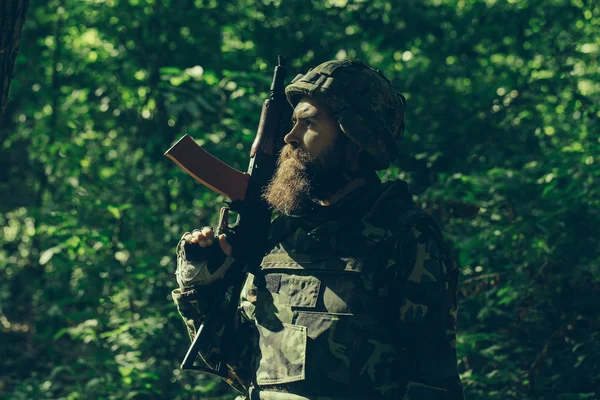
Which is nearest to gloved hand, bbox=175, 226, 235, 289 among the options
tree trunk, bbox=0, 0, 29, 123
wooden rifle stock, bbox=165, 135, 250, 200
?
wooden rifle stock, bbox=165, 135, 250, 200

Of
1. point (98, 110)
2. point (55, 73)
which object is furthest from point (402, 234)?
point (55, 73)

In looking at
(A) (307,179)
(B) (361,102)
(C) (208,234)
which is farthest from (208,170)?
(B) (361,102)

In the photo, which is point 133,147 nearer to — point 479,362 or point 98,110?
point 98,110

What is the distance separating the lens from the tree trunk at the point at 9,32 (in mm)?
2635

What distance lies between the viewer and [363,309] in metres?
2.08

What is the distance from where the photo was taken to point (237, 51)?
5.23 m

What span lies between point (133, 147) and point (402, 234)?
3.85 meters

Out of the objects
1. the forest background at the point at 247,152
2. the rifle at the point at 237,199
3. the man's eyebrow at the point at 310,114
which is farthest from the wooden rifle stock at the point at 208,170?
the forest background at the point at 247,152

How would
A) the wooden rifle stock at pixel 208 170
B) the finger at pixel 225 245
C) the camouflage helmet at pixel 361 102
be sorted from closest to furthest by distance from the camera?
the camouflage helmet at pixel 361 102 → the finger at pixel 225 245 → the wooden rifle stock at pixel 208 170

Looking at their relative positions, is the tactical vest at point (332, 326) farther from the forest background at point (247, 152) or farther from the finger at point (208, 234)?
the forest background at point (247, 152)

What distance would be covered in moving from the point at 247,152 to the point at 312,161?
2.45 meters

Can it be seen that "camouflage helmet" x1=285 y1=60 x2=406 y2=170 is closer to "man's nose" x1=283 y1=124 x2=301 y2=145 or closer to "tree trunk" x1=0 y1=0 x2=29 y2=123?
"man's nose" x1=283 y1=124 x2=301 y2=145

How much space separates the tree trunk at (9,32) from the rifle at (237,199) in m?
0.79

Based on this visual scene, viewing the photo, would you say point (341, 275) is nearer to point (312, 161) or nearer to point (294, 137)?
point (312, 161)
